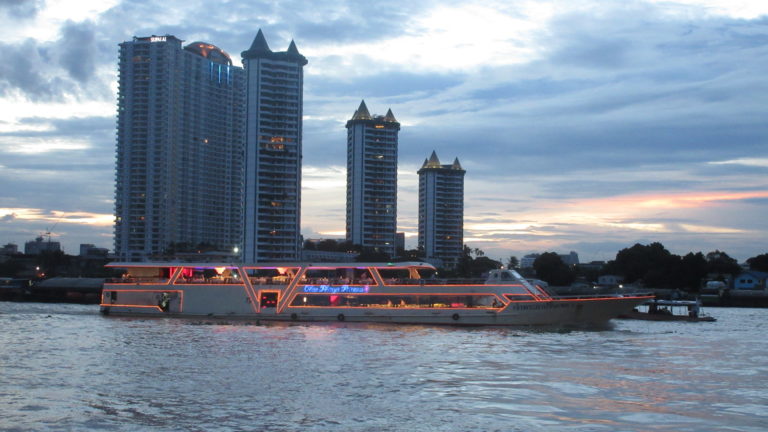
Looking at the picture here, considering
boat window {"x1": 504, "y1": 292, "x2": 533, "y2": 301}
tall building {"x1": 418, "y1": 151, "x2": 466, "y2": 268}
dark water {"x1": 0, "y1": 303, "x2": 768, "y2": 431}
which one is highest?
tall building {"x1": 418, "y1": 151, "x2": 466, "y2": 268}

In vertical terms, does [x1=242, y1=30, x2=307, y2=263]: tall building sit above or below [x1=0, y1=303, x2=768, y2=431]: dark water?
above

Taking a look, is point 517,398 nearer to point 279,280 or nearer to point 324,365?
point 324,365

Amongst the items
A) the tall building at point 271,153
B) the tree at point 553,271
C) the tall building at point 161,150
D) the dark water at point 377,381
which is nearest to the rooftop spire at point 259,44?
the tall building at point 271,153

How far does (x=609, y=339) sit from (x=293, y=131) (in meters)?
101

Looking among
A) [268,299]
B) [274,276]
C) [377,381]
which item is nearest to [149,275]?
[274,276]

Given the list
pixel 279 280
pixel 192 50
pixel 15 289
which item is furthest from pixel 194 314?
pixel 192 50

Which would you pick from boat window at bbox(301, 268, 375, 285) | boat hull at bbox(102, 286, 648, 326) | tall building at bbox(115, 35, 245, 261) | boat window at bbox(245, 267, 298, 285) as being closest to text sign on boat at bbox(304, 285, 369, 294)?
boat window at bbox(301, 268, 375, 285)

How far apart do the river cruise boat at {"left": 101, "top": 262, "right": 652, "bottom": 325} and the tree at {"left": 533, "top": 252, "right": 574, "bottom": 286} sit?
260 feet

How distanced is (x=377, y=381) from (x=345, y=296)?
73.2ft

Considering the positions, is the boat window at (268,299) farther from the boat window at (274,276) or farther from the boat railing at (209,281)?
the boat railing at (209,281)

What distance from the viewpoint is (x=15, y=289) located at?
90312mm

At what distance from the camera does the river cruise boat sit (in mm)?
43094

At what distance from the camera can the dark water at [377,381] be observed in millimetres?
18156

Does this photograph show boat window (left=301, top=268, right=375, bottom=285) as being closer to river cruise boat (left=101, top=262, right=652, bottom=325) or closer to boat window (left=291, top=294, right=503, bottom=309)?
river cruise boat (left=101, top=262, right=652, bottom=325)
